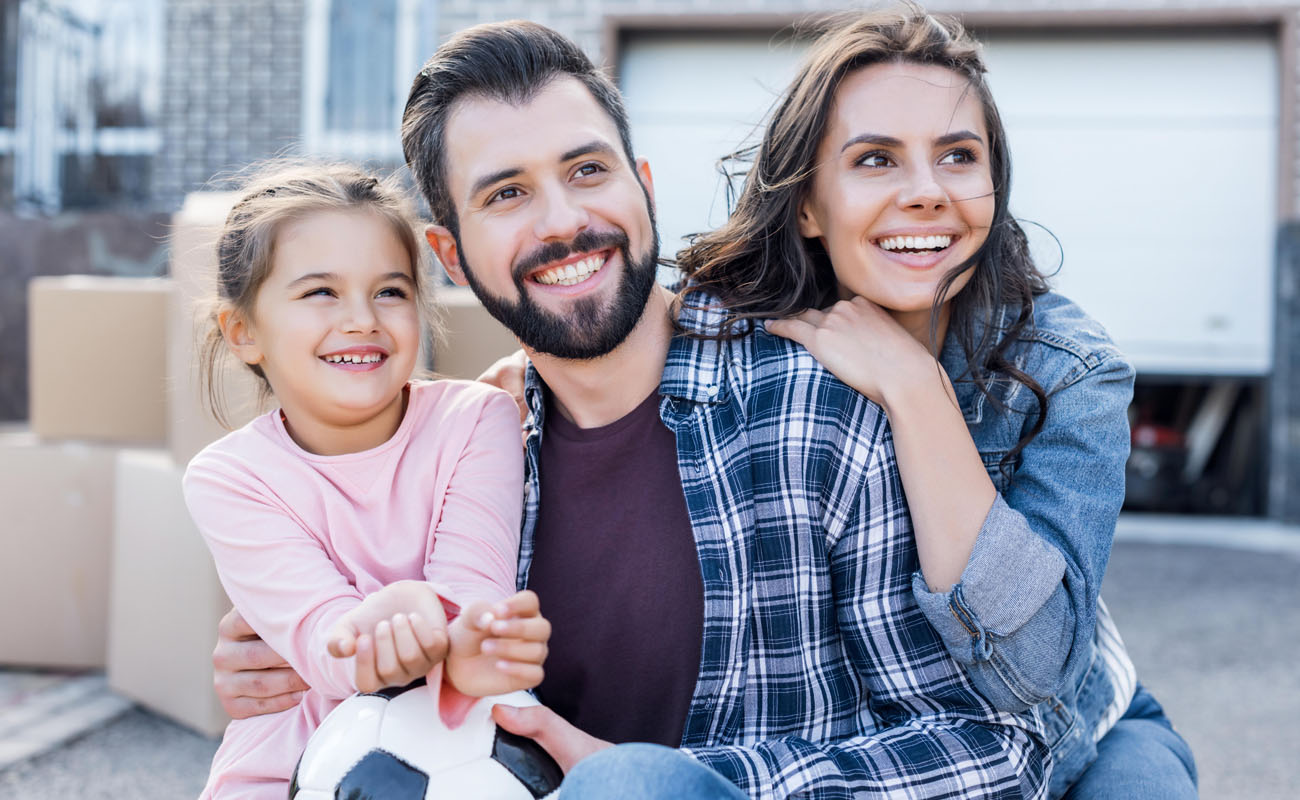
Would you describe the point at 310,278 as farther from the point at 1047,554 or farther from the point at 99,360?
the point at 99,360

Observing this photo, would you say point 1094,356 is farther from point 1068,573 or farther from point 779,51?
point 779,51

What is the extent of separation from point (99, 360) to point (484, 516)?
285 cm

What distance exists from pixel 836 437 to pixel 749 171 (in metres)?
0.70

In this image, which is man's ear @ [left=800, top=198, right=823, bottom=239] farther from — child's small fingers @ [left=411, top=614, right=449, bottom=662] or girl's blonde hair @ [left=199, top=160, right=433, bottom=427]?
child's small fingers @ [left=411, top=614, right=449, bottom=662]

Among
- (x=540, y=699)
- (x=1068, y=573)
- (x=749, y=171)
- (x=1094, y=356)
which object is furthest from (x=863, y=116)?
(x=540, y=699)

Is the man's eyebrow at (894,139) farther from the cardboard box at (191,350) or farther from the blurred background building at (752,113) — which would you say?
the blurred background building at (752,113)

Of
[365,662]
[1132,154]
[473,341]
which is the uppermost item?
[1132,154]

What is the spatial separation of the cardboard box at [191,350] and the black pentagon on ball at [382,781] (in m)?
1.86

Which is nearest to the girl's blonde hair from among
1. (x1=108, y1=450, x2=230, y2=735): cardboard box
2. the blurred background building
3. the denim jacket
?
the denim jacket

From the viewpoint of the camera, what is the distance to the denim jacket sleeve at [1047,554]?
1616mm

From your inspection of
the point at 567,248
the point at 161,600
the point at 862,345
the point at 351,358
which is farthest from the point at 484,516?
the point at 161,600

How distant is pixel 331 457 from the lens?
193 cm

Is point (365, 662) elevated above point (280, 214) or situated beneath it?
situated beneath

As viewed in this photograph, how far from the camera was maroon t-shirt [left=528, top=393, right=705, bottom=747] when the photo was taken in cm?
187
